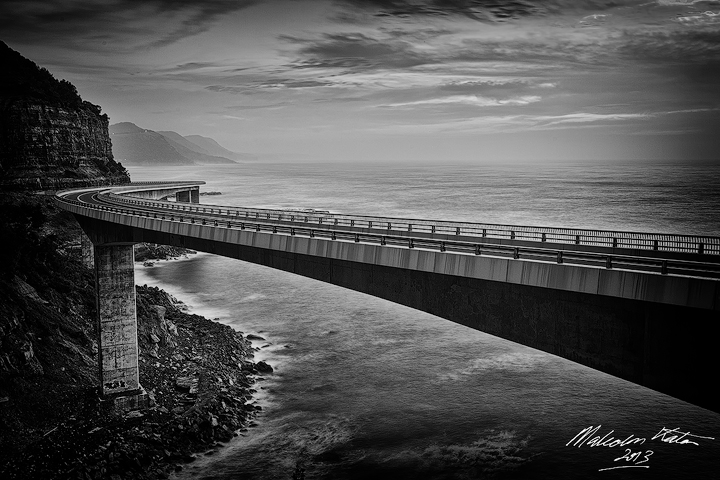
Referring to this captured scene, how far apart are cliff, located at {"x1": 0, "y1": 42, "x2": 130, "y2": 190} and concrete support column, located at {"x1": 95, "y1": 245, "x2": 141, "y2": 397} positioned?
172ft

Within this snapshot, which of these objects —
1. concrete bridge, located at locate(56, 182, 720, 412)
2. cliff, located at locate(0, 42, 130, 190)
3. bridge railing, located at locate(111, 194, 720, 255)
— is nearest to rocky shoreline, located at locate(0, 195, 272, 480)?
concrete bridge, located at locate(56, 182, 720, 412)

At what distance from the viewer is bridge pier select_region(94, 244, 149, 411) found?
35.8m

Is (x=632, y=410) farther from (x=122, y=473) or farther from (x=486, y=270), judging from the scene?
(x=122, y=473)

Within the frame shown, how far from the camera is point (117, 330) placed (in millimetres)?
38125

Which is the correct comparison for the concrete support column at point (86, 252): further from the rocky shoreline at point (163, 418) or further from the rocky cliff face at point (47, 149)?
the rocky cliff face at point (47, 149)

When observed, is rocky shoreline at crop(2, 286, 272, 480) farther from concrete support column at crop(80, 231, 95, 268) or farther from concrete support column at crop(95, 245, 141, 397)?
concrete support column at crop(80, 231, 95, 268)

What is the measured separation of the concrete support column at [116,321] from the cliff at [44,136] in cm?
5257

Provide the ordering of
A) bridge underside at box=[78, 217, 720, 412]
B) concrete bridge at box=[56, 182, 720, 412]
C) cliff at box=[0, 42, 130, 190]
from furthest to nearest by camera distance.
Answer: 1. cliff at box=[0, 42, 130, 190]
2. concrete bridge at box=[56, 182, 720, 412]
3. bridge underside at box=[78, 217, 720, 412]

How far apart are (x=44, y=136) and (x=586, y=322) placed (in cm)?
9416

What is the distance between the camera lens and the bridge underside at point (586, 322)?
53.2 ft

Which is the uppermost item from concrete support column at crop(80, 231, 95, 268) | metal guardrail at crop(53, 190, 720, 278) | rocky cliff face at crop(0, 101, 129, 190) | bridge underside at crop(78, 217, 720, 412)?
rocky cliff face at crop(0, 101, 129, 190)
